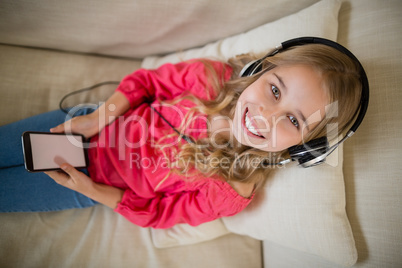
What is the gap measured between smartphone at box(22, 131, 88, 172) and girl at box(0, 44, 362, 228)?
0.03 m

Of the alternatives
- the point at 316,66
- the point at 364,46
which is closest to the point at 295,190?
the point at 316,66

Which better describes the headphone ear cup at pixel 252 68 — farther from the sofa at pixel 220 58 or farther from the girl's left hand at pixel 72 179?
the girl's left hand at pixel 72 179

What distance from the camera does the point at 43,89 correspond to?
3.25 feet

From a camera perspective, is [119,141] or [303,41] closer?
[303,41]

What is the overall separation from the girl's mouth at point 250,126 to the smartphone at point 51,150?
1.97 ft

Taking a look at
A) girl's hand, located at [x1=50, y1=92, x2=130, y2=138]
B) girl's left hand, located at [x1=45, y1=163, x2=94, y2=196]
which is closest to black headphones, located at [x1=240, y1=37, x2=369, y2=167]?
girl's hand, located at [x1=50, y1=92, x2=130, y2=138]

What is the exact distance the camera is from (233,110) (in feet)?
2.70

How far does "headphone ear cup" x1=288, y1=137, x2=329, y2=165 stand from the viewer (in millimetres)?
657

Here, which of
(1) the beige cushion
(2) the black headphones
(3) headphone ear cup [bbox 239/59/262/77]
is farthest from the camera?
(1) the beige cushion

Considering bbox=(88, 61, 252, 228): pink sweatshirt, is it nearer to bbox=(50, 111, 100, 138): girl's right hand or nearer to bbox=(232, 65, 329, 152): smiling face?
bbox=(50, 111, 100, 138): girl's right hand

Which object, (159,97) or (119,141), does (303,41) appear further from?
(119,141)

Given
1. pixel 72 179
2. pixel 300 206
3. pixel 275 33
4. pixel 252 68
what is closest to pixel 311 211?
pixel 300 206

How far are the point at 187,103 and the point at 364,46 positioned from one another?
2.02ft

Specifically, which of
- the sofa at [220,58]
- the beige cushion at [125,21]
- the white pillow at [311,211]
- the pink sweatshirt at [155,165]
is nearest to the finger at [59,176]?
the pink sweatshirt at [155,165]
